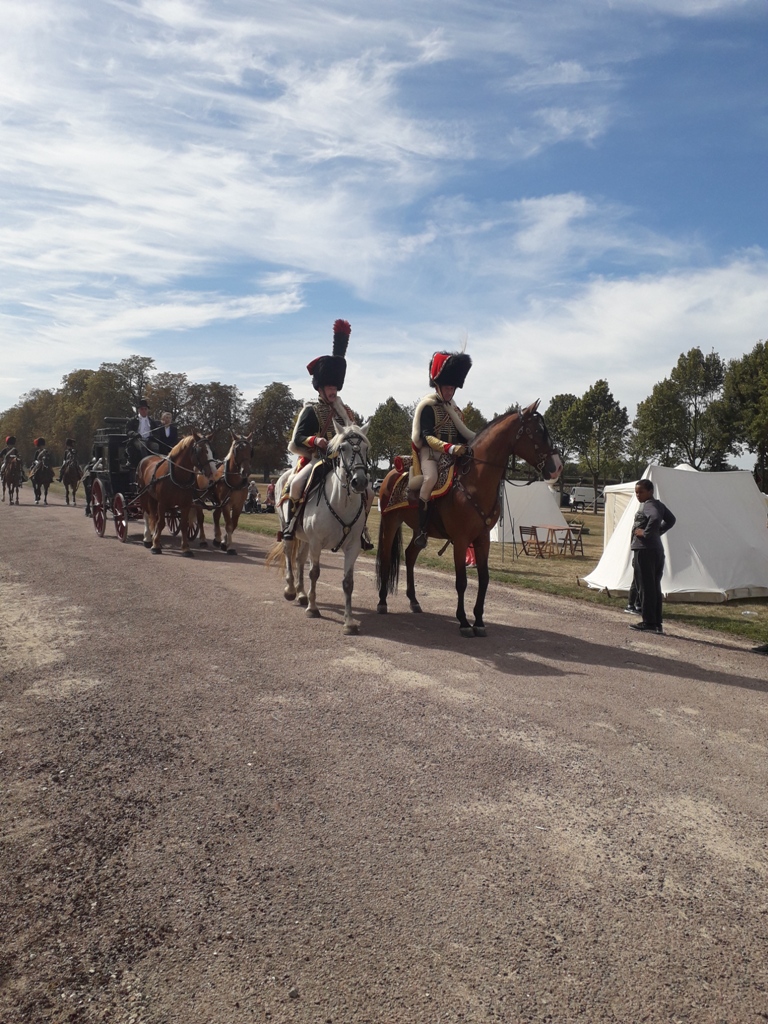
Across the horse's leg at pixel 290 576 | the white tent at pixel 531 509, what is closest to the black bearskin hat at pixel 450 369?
the horse's leg at pixel 290 576

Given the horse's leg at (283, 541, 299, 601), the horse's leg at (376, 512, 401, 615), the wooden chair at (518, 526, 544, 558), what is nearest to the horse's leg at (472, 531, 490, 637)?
the horse's leg at (376, 512, 401, 615)

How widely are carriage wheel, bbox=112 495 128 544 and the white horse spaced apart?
8491mm

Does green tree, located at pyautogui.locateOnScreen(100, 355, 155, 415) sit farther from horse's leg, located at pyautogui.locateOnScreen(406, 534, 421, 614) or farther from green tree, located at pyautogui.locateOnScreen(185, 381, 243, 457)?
horse's leg, located at pyautogui.locateOnScreen(406, 534, 421, 614)

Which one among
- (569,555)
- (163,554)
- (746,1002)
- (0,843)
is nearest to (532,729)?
(746,1002)

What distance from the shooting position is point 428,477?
28.6 feet

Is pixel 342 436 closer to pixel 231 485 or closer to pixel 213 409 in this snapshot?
pixel 231 485

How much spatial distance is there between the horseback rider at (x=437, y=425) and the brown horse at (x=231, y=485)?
21.8 ft

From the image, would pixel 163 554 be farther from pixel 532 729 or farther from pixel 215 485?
pixel 532 729

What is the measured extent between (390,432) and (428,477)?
5889cm

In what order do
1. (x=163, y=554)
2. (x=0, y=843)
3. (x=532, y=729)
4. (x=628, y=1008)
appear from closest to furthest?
(x=628, y=1008), (x=0, y=843), (x=532, y=729), (x=163, y=554)

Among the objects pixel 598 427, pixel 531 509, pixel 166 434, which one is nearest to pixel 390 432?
pixel 598 427

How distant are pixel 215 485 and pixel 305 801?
38.7 ft

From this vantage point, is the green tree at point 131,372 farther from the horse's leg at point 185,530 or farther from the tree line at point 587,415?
the horse's leg at point 185,530

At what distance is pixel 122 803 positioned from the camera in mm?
3926
